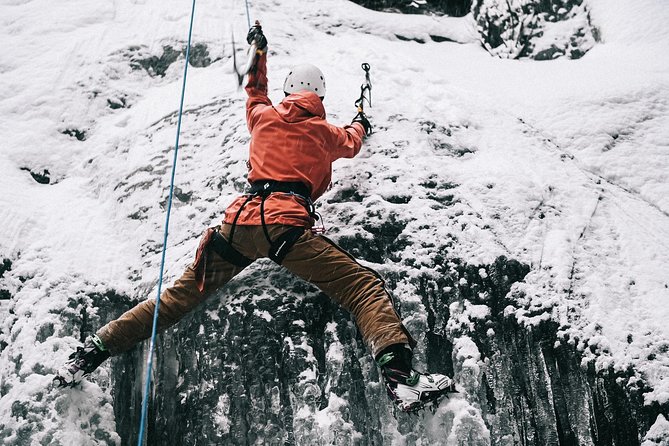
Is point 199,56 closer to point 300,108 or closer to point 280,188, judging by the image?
point 300,108

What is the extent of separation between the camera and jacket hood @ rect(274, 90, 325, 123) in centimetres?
365

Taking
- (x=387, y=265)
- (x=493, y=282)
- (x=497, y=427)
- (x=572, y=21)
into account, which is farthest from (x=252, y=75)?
(x=572, y=21)

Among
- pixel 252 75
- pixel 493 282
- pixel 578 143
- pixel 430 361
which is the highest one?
pixel 252 75

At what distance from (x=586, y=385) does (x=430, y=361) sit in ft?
2.57

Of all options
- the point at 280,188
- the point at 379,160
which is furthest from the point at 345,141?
the point at 280,188

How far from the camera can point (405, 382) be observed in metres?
2.94

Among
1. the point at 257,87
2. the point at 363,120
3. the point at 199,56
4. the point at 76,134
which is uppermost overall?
the point at 257,87

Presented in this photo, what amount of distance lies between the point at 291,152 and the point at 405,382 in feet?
4.65

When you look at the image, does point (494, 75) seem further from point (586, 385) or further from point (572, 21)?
point (586, 385)

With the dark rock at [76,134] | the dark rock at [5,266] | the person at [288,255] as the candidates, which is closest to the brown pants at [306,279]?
the person at [288,255]

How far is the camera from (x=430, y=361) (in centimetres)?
339

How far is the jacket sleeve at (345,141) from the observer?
3785mm

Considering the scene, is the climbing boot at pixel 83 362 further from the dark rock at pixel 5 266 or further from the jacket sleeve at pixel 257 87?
the jacket sleeve at pixel 257 87

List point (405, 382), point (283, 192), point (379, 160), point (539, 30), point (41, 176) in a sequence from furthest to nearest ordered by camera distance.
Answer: point (539, 30) → point (41, 176) → point (379, 160) → point (283, 192) → point (405, 382)
